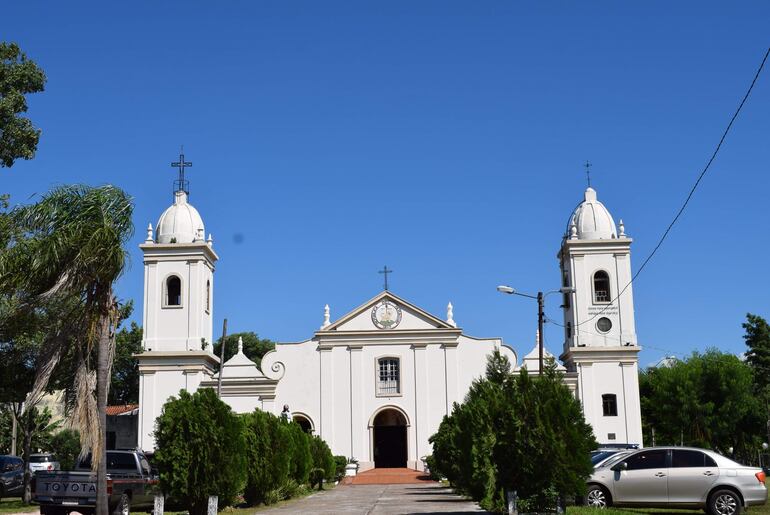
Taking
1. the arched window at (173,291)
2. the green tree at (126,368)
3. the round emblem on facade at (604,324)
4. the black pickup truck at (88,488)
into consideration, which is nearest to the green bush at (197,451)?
the black pickup truck at (88,488)

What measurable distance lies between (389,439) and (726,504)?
1239 inches

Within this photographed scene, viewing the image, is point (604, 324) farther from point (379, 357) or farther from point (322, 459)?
point (322, 459)

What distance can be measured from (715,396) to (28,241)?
4831 cm

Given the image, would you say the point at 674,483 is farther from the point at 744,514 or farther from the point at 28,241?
the point at 28,241

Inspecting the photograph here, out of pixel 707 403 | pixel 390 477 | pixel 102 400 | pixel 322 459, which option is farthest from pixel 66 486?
pixel 707 403

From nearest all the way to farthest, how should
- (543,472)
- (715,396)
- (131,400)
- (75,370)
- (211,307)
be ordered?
(543,472) < (75,370) < (211,307) < (715,396) < (131,400)

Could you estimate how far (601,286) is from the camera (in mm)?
47844

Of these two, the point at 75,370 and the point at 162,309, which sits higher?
the point at 162,309

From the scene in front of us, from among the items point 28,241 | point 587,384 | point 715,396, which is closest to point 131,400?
point 587,384

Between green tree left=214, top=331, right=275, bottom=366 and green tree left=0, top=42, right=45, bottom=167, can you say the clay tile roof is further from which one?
green tree left=0, top=42, right=45, bottom=167

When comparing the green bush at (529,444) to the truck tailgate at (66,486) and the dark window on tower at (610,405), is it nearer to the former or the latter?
the truck tailgate at (66,486)

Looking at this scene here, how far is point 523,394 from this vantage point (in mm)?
17734

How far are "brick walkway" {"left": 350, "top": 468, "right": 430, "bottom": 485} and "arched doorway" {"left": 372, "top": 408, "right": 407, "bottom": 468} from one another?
1.62 metres

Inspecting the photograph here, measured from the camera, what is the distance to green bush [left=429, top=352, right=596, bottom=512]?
17109mm
